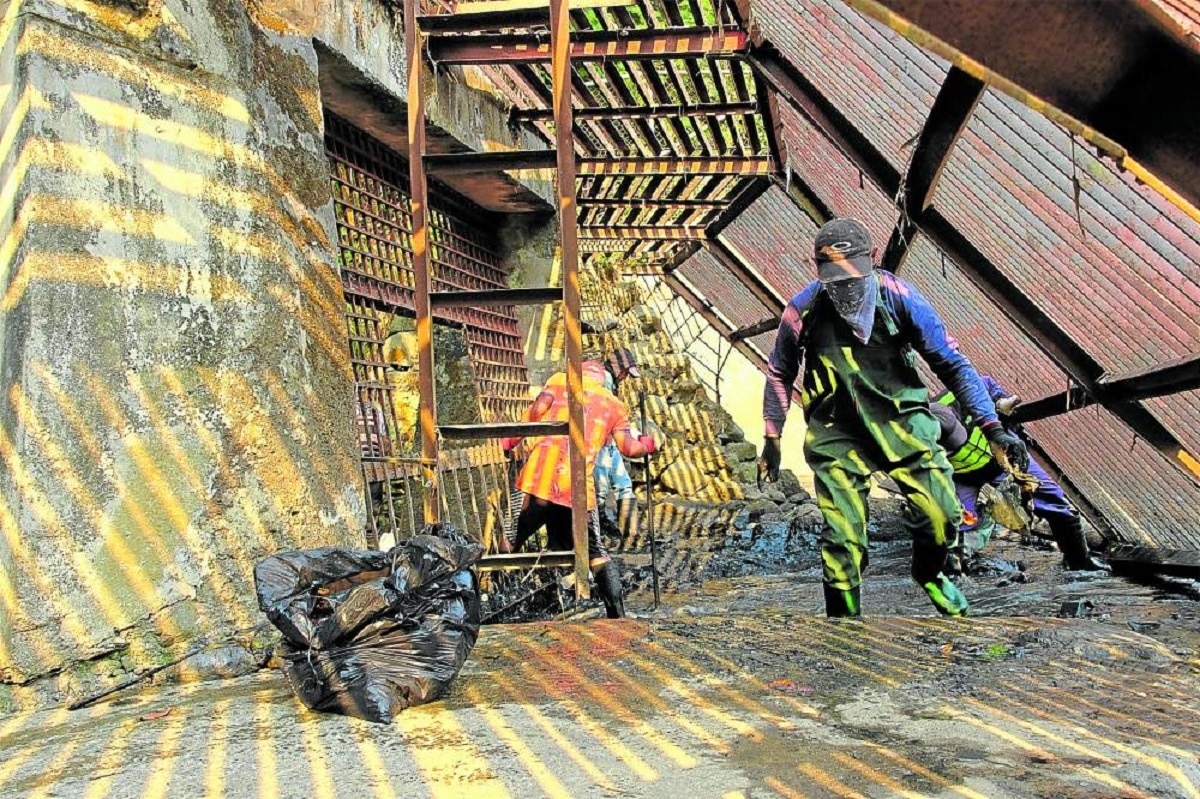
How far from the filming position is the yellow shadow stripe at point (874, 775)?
84.0 inches

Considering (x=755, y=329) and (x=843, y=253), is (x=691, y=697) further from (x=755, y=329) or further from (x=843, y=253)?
(x=755, y=329)

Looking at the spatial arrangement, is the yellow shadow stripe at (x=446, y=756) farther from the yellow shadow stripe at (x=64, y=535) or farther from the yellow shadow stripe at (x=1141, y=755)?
the yellow shadow stripe at (x=1141, y=755)

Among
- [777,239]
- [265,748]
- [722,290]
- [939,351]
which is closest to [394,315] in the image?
[939,351]

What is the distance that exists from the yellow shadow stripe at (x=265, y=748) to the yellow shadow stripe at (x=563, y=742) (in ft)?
2.21

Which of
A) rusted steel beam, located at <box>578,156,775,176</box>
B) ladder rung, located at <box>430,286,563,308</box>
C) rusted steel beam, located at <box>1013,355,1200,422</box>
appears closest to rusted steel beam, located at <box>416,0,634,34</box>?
ladder rung, located at <box>430,286,563,308</box>

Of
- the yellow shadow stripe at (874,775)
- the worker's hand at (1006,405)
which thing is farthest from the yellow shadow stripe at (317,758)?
the worker's hand at (1006,405)

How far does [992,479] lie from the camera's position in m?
6.63

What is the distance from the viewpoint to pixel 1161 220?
400 centimetres

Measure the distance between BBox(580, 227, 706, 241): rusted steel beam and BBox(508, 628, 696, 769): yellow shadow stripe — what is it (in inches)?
295

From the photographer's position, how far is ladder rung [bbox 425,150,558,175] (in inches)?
185

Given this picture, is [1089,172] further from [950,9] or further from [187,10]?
[187,10]

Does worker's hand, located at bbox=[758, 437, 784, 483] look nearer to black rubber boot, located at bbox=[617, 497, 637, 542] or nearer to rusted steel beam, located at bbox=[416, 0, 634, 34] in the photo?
rusted steel beam, located at bbox=[416, 0, 634, 34]

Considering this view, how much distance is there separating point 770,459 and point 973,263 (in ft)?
6.24

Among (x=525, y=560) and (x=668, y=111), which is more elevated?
(x=668, y=111)
